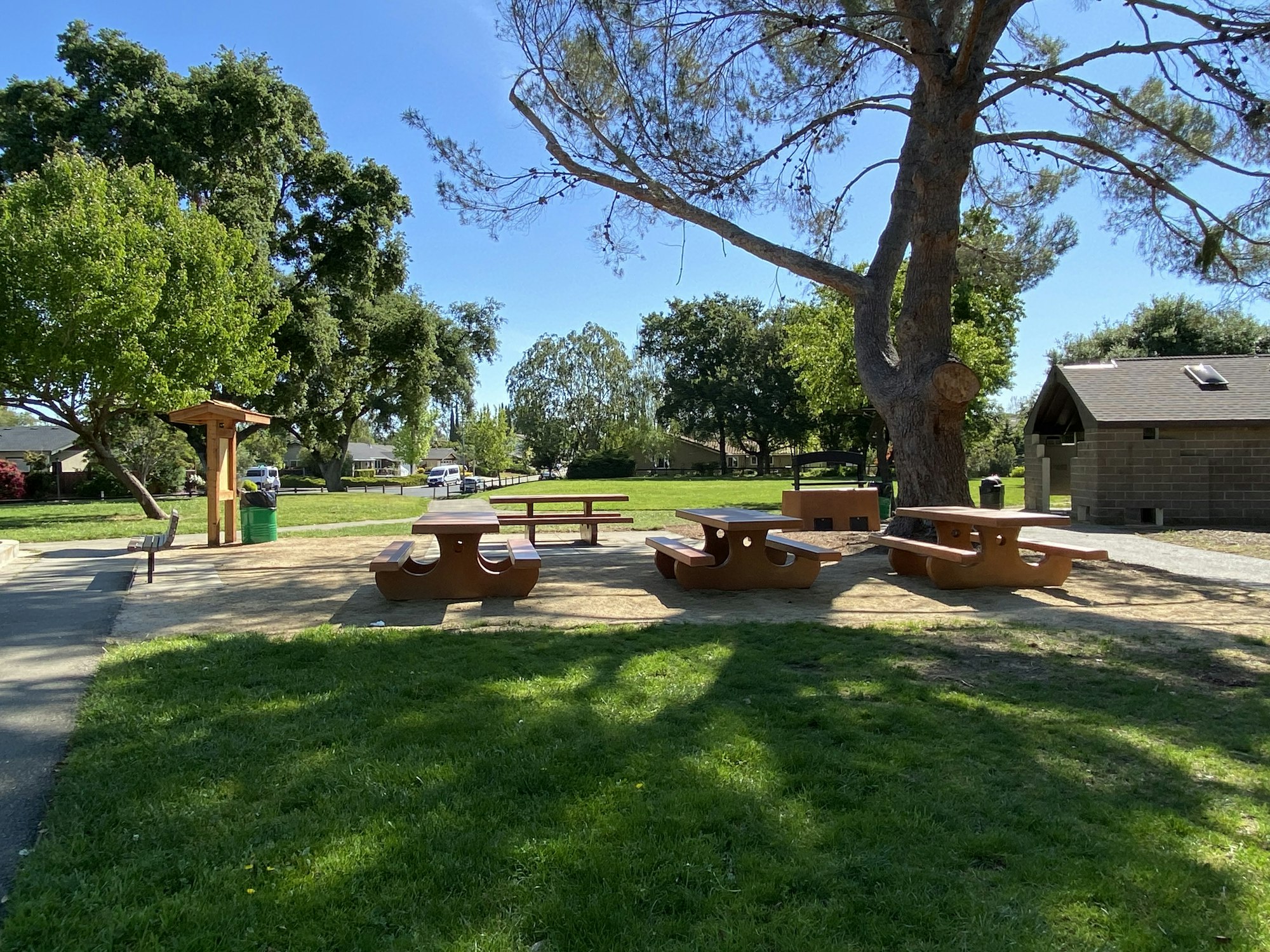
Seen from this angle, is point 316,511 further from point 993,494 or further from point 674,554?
point 993,494

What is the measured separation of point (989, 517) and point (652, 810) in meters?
6.00

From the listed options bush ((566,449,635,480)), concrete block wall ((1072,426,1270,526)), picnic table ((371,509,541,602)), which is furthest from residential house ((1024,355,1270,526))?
bush ((566,449,635,480))

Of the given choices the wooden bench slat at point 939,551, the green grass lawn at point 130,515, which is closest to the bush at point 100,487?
the green grass lawn at point 130,515

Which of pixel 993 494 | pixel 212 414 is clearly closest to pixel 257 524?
pixel 212 414

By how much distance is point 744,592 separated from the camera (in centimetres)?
794

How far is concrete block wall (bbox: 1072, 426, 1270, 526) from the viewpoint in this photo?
52.9ft

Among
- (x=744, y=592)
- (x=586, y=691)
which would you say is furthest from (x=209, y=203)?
(x=586, y=691)

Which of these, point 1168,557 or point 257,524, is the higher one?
point 257,524

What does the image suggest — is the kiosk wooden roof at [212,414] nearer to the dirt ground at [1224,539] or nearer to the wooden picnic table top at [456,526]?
the wooden picnic table top at [456,526]

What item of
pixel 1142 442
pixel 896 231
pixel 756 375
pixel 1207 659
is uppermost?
pixel 756 375

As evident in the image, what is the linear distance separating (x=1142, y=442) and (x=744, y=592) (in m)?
12.7

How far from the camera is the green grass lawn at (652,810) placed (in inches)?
87.2

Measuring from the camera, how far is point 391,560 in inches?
274

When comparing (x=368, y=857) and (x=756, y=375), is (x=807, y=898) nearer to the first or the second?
(x=368, y=857)
